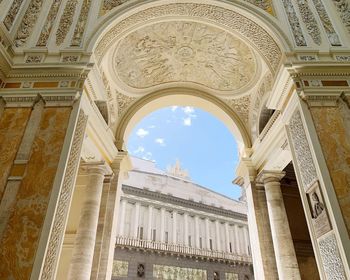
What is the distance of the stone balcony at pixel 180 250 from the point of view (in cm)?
1936

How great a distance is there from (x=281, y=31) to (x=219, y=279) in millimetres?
21868

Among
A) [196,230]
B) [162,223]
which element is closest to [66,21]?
[162,223]

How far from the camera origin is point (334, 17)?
6.48 m

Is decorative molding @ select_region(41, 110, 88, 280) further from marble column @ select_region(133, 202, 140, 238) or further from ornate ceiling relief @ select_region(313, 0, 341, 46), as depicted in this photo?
marble column @ select_region(133, 202, 140, 238)

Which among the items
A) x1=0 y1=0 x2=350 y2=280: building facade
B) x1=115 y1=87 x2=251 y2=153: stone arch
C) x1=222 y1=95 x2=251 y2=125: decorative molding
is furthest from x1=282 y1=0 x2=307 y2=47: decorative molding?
x1=115 y1=87 x2=251 y2=153: stone arch

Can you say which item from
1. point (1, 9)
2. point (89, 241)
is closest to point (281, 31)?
point (1, 9)

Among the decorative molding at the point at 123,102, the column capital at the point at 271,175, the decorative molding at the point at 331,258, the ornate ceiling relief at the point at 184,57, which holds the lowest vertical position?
the decorative molding at the point at 331,258

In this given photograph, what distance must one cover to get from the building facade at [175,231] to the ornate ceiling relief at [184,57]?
9.68 metres

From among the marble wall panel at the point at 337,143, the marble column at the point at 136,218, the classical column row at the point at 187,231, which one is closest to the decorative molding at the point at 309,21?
the marble wall panel at the point at 337,143

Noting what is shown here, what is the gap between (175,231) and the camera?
2217 cm

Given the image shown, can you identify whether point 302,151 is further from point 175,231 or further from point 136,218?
point 175,231

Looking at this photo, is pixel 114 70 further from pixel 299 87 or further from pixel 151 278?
pixel 151 278

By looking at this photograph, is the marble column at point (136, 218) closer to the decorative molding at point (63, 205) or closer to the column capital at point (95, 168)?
the column capital at point (95, 168)

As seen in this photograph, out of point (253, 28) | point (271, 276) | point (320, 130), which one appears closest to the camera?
point (320, 130)
